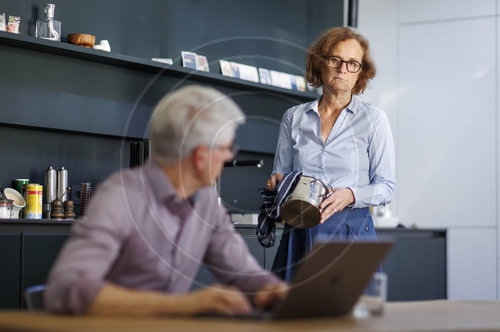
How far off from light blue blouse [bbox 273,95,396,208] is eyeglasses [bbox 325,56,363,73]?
83mm

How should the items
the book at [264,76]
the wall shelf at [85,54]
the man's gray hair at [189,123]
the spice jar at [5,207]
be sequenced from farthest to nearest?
1. the book at [264,76]
2. the wall shelf at [85,54]
3. the spice jar at [5,207]
4. the man's gray hair at [189,123]

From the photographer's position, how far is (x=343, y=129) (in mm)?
2088

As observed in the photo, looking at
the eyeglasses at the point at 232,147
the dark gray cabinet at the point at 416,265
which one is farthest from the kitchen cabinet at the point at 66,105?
the eyeglasses at the point at 232,147

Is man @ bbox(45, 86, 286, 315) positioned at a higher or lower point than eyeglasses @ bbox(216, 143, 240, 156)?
lower

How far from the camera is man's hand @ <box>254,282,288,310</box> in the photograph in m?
1.31

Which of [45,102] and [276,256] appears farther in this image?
[45,102]

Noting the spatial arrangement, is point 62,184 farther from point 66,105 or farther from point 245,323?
point 245,323

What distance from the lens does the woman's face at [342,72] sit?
83.5 inches

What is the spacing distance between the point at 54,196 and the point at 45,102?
1.45ft

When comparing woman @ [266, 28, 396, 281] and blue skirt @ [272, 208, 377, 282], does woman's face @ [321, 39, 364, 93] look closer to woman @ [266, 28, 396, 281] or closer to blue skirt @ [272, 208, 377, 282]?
woman @ [266, 28, 396, 281]

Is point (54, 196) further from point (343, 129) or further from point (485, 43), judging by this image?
point (485, 43)

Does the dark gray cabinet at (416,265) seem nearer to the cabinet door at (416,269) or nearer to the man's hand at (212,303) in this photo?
the cabinet door at (416,269)

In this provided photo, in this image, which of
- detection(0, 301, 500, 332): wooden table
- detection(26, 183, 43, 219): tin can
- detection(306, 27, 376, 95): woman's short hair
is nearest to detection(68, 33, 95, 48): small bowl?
detection(26, 183, 43, 219): tin can

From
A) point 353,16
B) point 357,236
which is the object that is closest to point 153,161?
point 357,236
